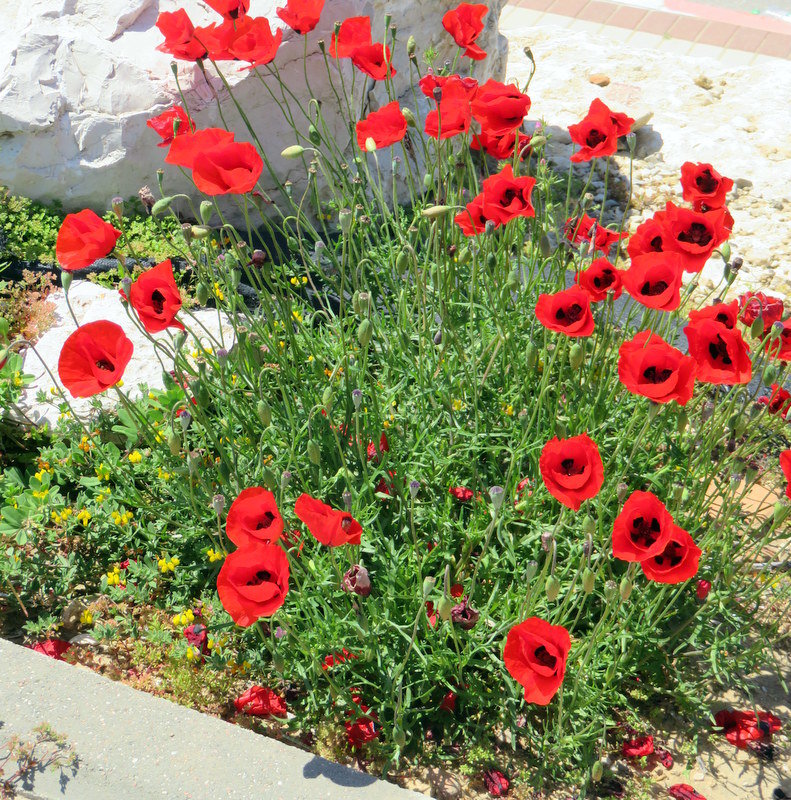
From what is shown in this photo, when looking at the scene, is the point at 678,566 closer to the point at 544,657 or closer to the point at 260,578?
the point at 544,657

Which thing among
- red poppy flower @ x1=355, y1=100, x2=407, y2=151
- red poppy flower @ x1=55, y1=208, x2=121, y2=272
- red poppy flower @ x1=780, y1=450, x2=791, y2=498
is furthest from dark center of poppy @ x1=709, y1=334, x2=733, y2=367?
red poppy flower @ x1=55, y1=208, x2=121, y2=272

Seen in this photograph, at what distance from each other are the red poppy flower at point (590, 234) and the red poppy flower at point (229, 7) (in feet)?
4.05

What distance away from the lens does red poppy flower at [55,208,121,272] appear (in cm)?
227

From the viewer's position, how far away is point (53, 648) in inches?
103

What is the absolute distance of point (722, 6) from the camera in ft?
25.1

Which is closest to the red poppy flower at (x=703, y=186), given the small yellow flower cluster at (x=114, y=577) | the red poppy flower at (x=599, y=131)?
the red poppy flower at (x=599, y=131)

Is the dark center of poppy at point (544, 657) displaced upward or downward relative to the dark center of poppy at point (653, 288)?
downward

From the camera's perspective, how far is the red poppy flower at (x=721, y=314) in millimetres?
2125

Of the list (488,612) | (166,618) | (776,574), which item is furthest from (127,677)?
(776,574)

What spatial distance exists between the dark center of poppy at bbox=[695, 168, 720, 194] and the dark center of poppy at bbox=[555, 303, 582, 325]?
0.56 metres

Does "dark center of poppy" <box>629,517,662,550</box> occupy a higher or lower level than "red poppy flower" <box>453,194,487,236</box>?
lower

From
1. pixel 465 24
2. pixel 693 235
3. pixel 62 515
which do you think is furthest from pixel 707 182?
pixel 62 515

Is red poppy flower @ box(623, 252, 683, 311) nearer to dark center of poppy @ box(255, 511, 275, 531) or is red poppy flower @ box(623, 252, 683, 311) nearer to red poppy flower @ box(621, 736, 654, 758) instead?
dark center of poppy @ box(255, 511, 275, 531)

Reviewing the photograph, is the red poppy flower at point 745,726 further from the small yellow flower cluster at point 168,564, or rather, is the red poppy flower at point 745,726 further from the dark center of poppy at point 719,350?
the small yellow flower cluster at point 168,564
